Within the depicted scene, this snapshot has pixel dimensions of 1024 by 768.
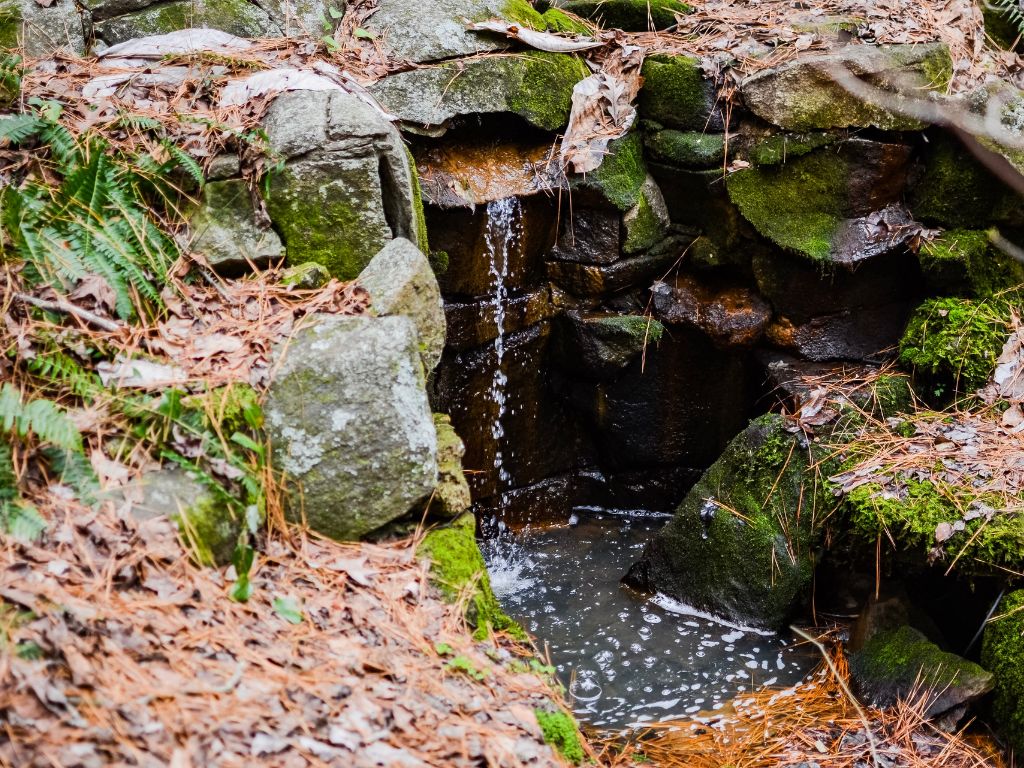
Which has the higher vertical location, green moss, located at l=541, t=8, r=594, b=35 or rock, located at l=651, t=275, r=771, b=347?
green moss, located at l=541, t=8, r=594, b=35

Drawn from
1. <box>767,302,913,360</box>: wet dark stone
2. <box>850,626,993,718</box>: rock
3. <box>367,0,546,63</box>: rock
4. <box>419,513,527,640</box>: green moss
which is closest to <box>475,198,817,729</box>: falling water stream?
<box>850,626,993,718</box>: rock

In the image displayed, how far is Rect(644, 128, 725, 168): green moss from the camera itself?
5.62 metres

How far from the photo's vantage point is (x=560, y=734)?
2.90 m

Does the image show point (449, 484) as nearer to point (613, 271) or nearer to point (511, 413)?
point (511, 413)

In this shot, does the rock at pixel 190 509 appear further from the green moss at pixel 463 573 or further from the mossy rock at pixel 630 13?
the mossy rock at pixel 630 13

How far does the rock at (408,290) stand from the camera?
363cm

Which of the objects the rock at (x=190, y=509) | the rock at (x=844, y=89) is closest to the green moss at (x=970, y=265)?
the rock at (x=844, y=89)

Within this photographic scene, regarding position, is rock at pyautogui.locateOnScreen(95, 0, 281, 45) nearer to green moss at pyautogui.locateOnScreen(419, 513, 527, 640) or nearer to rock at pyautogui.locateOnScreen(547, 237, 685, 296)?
rock at pyautogui.locateOnScreen(547, 237, 685, 296)

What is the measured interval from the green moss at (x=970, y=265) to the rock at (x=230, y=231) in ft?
13.4

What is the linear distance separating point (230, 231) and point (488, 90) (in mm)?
2247

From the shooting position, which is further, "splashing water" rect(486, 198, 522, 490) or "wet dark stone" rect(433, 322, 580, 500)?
"wet dark stone" rect(433, 322, 580, 500)

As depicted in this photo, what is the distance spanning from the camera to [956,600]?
440cm

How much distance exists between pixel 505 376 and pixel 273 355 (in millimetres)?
2848

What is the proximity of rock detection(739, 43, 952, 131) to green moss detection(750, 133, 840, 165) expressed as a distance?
59mm
